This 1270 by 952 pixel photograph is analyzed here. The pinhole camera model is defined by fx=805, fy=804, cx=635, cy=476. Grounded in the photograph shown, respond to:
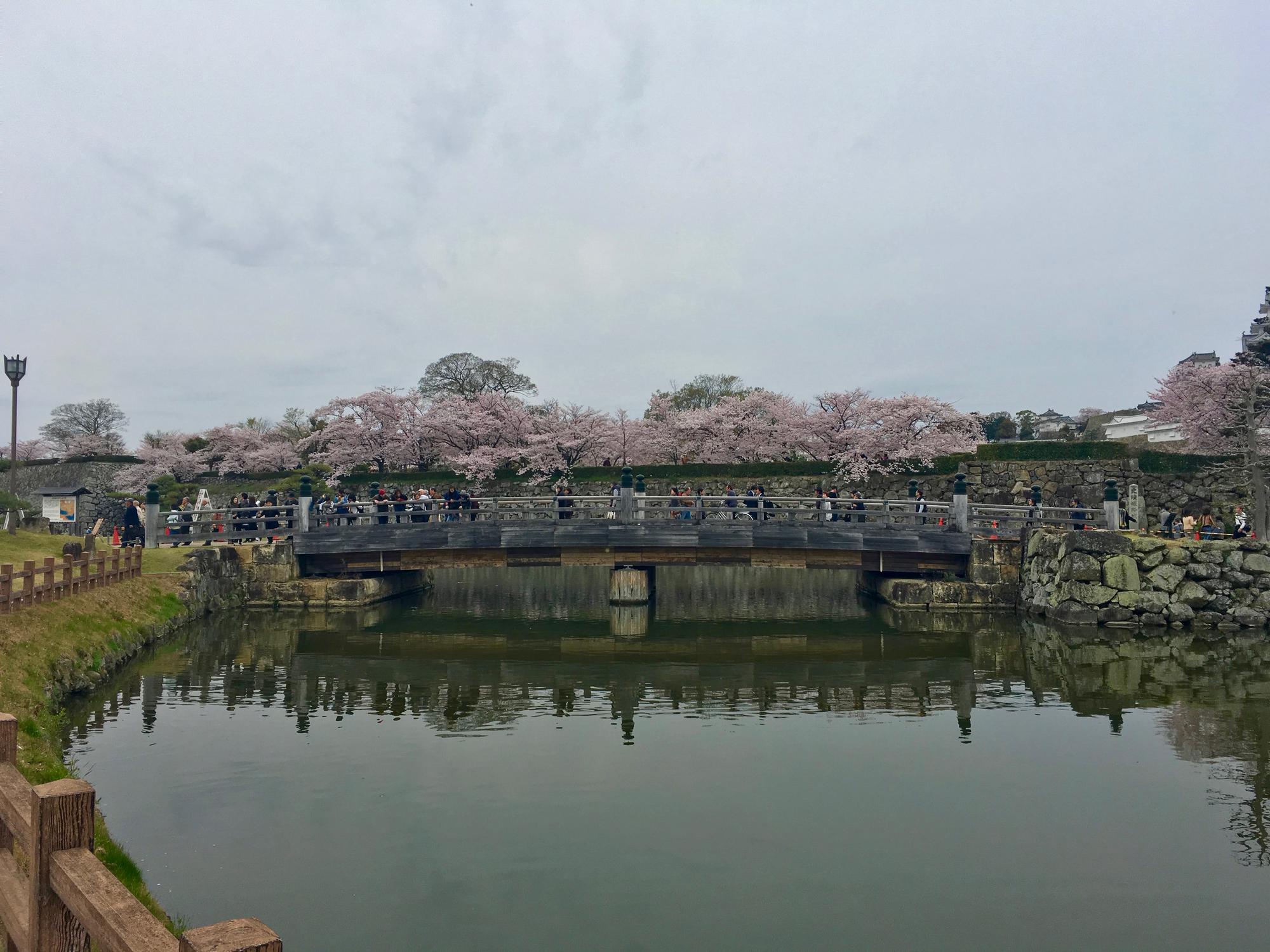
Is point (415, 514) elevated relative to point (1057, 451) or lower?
lower

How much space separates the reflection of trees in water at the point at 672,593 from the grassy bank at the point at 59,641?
817cm

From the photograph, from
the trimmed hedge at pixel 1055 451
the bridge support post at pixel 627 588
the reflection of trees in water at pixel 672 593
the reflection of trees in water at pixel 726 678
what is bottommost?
the reflection of trees in water at pixel 672 593

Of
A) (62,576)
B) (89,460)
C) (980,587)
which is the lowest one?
(980,587)

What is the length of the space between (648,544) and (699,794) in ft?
46.1

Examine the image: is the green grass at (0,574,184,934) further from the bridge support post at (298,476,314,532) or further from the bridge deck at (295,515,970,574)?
the bridge deck at (295,515,970,574)

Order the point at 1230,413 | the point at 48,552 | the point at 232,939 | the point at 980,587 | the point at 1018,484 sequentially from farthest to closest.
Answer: the point at 1018,484, the point at 1230,413, the point at 980,587, the point at 48,552, the point at 232,939

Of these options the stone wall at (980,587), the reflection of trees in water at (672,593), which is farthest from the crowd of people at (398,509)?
the stone wall at (980,587)

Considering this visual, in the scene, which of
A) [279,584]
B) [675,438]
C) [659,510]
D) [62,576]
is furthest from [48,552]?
[675,438]

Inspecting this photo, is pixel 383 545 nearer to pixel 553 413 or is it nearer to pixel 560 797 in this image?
pixel 560 797

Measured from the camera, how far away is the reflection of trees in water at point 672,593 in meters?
24.3

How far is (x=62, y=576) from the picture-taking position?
56.5ft

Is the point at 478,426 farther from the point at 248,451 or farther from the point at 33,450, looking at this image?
the point at 33,450

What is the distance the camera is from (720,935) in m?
6.43

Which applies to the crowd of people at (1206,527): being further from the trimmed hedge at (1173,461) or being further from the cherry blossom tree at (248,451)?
the cherry blossom tree at (248,451)
